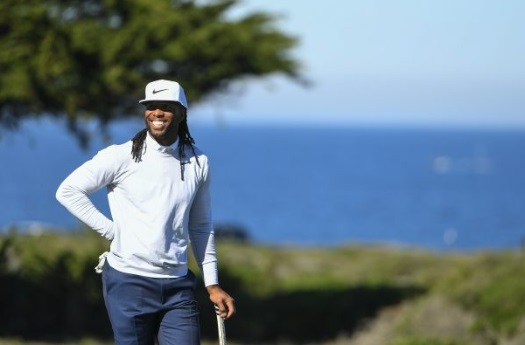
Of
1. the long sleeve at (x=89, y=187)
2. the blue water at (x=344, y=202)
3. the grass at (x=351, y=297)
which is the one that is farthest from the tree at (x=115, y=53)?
the blue water at (x=344, y=202)

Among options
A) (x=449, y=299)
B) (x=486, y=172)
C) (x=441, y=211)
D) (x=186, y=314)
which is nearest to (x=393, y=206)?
(x=441, y=211)

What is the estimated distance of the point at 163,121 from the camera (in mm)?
6668

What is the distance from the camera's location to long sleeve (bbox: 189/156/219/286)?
683 cm

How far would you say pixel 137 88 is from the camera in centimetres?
1647

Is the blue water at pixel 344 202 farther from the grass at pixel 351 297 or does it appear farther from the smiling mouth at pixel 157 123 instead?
the smiling mouth at pixel 157 123

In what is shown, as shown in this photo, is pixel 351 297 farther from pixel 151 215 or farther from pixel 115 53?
pixel 151 215

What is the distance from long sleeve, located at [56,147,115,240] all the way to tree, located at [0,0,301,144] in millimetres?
8616

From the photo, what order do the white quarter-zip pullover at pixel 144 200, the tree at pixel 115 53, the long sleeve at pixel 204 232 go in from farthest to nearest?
the tree at pixel 115 53 < the long sleeve at pixel 204 232 < the white quarter-zip pullover at pixel 144 200

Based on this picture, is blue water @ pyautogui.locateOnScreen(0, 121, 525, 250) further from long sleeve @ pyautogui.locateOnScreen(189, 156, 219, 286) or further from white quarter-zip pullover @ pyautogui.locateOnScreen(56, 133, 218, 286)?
white quarter-zip pullover @ pyautogui.locateOnScreen(56, 133, 218, 286)

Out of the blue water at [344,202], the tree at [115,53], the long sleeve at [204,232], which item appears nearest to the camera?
the long sleeve at [204,232]

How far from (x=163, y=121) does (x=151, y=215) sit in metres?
0.47

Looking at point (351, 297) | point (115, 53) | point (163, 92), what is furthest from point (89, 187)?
point (351, 297)

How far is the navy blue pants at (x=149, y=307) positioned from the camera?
6.67 metres

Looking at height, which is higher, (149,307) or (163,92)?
(163,92)
